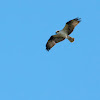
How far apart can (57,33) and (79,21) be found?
5.66 feet

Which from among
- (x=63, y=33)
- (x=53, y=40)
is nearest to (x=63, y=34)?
(x=63, y=33)

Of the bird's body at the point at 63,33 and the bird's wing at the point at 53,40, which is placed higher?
the bird's wing at the point at 53,40

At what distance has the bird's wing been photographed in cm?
7178

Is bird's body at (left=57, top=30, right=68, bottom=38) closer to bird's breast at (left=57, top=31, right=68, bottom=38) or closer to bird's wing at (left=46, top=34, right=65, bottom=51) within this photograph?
bird's breast at (left=57, top=31, right=68, bottom=38)

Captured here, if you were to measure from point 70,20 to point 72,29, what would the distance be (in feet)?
2.03

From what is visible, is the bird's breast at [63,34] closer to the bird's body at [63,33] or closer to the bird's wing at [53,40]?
the bird's body at [63,33]

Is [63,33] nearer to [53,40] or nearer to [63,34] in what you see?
[63,34]

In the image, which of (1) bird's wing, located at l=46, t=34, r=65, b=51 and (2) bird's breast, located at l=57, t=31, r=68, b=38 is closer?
(2) bird's breast, located at l=57, t=31, r=68, b=38

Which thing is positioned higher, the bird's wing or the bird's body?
the bird's wing

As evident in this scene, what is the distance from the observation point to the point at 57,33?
7138 centimetres

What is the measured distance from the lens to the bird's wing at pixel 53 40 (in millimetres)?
71775

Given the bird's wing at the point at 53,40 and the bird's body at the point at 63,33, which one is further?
the bird's wing at the point at 53,40

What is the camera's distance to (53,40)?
7212cm

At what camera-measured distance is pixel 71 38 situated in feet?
233
